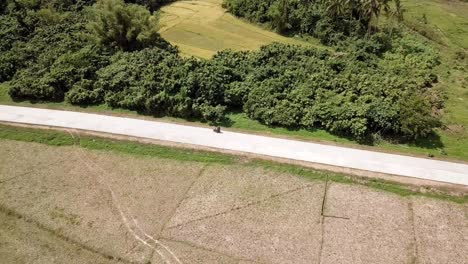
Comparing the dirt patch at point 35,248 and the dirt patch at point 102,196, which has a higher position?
the dirt patch at point 102,196

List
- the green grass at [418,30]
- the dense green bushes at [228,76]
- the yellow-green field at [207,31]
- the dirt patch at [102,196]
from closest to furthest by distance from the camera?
1. the dirt patch at [102,196]
2. the green grass at [418,30]
3. the dense green bushes at [228,76]
4. the yellow-green field at [207,31]

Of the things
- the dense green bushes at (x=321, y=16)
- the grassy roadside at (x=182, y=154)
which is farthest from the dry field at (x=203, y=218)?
the dense green bushes at (x=321, y=16)

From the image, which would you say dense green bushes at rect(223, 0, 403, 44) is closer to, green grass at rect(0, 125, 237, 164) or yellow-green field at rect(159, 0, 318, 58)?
yellow-green field at rect(159, 0, 318, 58)

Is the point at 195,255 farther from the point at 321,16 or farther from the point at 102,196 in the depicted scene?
the point at 321,16

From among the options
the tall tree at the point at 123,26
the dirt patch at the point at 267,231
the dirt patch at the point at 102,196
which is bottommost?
the dirt patch at the point at 102,196

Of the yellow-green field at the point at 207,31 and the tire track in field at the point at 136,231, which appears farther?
the yellow-green field at the point at 207,31

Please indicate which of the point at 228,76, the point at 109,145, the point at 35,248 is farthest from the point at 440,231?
the point at 35,248

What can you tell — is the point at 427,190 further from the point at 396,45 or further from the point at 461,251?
the point at 396,45

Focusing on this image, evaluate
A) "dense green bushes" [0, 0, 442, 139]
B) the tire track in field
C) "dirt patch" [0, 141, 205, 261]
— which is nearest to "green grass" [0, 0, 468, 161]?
"dense green bushes" [0, 0, 442, 139]

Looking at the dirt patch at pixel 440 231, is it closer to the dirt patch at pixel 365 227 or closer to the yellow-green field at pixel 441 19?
the dirt patch at pixel 365 227
